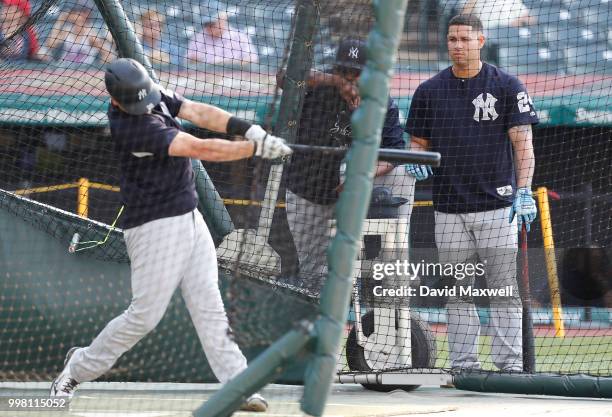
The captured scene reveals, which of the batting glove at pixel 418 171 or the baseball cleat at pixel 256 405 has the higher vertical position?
the batting glove at pixel 418 171

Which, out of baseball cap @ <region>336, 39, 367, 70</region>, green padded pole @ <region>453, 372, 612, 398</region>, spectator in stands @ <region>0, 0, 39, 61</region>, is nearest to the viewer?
baseball cap @ <region>336, 39, 367, 70</region>

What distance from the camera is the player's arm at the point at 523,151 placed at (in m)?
6.53

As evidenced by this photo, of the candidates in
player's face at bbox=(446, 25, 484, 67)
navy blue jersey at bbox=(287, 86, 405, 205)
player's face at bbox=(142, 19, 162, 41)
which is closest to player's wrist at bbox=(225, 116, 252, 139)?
navy blue jersey at bbox=(287, 86, 405, 205)

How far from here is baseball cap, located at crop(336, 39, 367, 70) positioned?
4.24 metres

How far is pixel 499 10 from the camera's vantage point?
323 inches

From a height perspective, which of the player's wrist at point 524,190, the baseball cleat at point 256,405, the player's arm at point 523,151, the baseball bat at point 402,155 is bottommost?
the baseball cleat at point 256,405

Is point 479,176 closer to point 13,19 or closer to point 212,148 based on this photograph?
point 212,148

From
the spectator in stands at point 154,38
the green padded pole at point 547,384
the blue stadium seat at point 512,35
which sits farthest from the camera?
the blue stadium seat at point 512,35

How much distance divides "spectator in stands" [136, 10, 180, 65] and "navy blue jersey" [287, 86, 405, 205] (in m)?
1.69

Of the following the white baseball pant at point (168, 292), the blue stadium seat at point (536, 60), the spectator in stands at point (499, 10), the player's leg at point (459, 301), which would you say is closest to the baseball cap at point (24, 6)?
the white baseball pant at point (168, 292)

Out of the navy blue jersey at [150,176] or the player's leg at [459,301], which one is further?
the player's leg at [459,301]

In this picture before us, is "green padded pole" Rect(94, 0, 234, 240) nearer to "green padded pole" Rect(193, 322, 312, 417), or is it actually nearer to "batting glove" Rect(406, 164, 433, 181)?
"batting glove" Rect(406, 164, 433, 181)

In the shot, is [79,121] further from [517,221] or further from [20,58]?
[517,221]

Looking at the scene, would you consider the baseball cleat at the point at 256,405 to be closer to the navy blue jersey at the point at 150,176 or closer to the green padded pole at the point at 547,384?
the navy blue jersey at the point at 150,176
